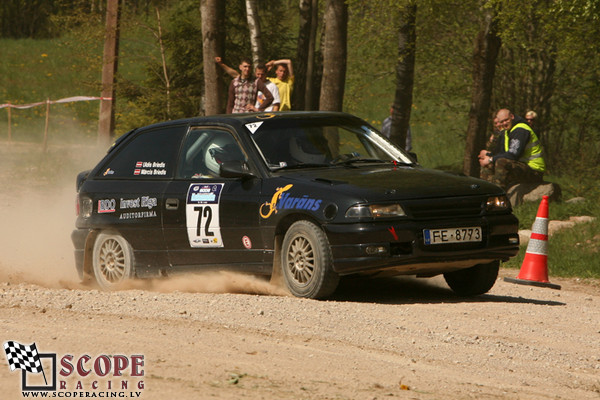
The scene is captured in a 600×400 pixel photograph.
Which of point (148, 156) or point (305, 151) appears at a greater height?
point (305, 151)

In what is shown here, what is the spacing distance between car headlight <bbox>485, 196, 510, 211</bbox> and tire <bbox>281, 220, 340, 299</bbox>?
4.90ft

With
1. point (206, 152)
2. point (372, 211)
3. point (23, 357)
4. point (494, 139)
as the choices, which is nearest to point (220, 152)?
point (206, 152)

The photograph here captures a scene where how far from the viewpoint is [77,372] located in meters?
5.65

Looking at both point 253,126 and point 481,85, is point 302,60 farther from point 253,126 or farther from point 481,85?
point 253,126

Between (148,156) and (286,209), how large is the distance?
2.12 m

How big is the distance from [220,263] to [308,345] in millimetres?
2767

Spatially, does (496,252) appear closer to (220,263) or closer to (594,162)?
(220,263)

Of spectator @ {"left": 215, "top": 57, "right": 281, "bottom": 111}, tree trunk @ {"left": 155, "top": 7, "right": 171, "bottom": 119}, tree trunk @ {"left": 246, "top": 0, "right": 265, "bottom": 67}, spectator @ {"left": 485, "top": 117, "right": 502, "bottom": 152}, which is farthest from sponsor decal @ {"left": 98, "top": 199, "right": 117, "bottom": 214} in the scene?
tree trunk @ {"left": 155, "top": 7, "right": 171, "bottom": 119}

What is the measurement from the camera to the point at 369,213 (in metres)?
8.31

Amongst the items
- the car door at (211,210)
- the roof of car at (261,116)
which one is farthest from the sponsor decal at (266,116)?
the car door at (211,210)

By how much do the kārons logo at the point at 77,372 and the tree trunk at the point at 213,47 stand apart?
1359 cm

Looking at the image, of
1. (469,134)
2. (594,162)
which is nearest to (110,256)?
(469,134)

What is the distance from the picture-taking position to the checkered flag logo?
561 cm

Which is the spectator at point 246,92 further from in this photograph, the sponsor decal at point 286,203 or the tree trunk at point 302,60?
the tree trunk at point 302,60
